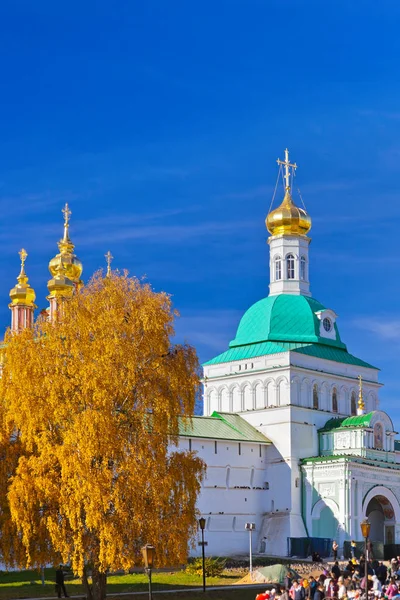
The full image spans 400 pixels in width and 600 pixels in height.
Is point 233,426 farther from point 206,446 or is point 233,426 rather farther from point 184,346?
point 184,346

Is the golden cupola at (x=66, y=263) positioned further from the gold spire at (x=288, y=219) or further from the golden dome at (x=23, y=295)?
the gold spire at (x=288, y=219)

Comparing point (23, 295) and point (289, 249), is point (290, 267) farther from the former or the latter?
point (23, 295)

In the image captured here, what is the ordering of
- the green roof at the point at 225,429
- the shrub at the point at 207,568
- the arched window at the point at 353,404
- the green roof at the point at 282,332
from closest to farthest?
the shrub at the point at 207,568
the green roof at the point at 225,429
the green roof at the point at 282,332
the arched window at the point at 353,404

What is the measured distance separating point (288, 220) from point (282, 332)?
614 cm

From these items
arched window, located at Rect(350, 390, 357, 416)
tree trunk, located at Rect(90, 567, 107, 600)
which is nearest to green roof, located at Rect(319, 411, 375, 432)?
arched window, located at Rect(350, 390, 357, 416)

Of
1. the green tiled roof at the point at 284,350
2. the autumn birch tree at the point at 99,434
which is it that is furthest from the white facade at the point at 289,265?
the autumn birch tree at the point at 99,434

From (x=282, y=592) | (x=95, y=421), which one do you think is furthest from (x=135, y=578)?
(x=95, y=421)

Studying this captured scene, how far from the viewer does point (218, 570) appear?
38500mm

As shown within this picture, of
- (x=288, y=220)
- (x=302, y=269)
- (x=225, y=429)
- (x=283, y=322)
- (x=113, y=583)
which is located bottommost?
(x=113, y=583)

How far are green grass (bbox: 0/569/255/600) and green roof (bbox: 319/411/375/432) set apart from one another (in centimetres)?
1349

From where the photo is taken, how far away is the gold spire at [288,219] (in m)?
56.5

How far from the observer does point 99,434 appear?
2736cm

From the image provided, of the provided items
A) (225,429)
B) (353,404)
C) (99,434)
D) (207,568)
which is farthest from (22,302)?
(99,434)

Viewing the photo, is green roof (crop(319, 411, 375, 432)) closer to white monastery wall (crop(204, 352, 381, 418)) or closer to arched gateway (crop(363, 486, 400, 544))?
white monastery wall (crop(204, 352, 381, 418))
